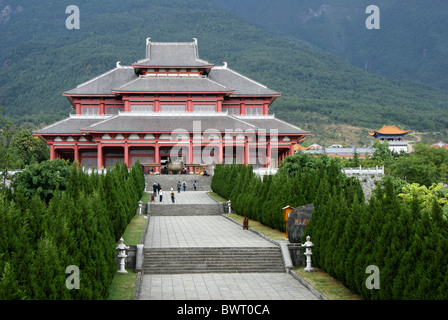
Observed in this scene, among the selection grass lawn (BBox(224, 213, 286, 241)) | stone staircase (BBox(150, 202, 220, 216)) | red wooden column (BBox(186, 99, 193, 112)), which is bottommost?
grass lawn (BBox(224, 213, 286, 241))

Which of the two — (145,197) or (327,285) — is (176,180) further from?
(327,285)

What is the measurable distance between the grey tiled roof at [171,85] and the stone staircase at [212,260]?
36.5 m

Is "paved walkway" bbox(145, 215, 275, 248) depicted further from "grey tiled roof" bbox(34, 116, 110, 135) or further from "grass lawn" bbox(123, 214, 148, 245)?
"grey tiled roof" bbox(34, 116, 110, 135)

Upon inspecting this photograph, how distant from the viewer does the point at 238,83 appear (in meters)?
61.1

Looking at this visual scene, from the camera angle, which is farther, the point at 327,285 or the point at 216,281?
the point at 216,281

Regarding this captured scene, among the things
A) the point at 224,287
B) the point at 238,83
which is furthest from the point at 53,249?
the point at 238,83

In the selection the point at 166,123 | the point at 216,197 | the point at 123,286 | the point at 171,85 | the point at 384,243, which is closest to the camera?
the point at 384,243

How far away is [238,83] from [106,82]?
13.4 meters

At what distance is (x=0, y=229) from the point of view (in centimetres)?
1259

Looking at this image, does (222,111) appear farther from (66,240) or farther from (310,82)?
(310,82)

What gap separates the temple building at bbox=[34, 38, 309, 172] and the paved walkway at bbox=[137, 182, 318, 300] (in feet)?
84.6

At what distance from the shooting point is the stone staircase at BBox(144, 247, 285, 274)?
19.3 meters

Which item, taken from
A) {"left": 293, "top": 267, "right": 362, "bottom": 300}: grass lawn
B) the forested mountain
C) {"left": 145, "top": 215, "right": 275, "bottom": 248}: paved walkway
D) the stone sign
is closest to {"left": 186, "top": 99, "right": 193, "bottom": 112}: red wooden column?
{"left": 145, "top": 215, "right": 275, "bottom": 248}: paved walkway
